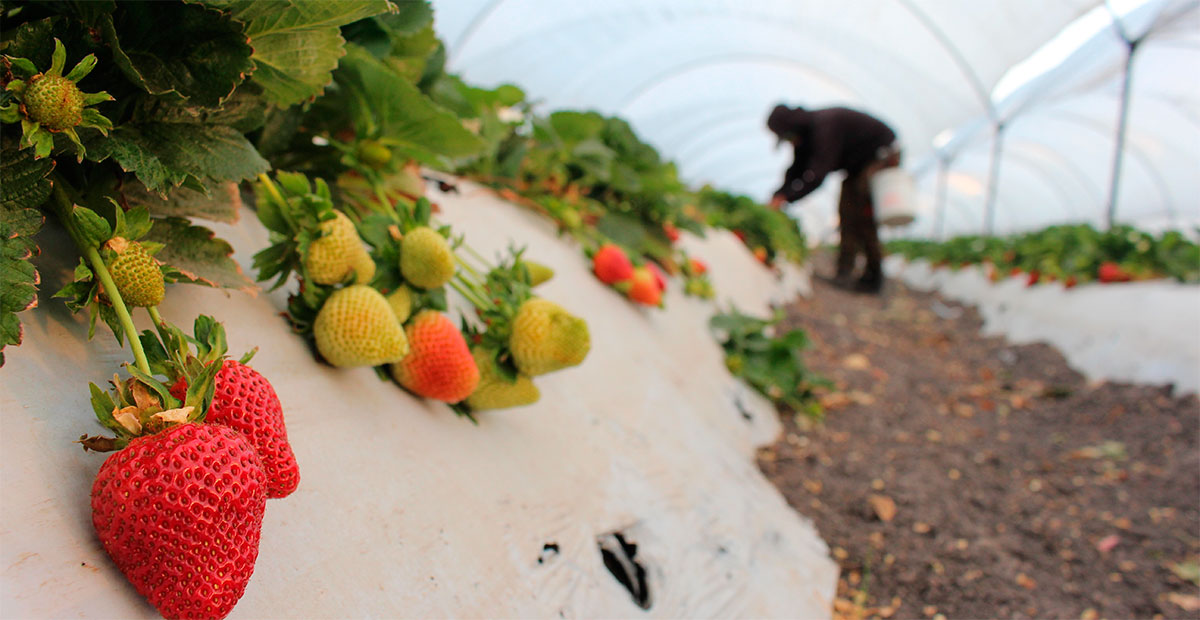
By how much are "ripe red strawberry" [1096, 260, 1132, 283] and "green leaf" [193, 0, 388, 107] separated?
4449 mm

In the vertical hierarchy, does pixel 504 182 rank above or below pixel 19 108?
below

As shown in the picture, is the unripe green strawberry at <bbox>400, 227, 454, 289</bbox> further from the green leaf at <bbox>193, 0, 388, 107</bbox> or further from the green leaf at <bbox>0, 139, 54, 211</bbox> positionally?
the green leaf at <bbox>0, 139, 54, 211</bbox>

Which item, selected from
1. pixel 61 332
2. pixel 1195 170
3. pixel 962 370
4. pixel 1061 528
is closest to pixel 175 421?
pixel 61 332

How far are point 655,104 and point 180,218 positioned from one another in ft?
37.0

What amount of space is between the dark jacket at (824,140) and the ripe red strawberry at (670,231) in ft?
10.6

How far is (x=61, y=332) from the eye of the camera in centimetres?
63

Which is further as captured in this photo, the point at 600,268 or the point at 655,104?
the point at 655,104

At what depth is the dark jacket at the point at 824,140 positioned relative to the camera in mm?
5836

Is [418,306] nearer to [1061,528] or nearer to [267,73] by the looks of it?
[267,73]

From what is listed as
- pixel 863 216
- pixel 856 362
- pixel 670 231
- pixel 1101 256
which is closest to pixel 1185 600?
pixel 670 231

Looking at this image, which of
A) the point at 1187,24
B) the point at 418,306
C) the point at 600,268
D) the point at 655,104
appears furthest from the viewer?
the point at 655,104

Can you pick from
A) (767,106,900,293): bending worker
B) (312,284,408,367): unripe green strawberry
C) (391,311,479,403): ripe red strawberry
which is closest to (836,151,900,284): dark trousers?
(767,106,900,293): bending worker

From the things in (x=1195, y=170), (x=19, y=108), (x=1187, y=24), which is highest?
(x=1195, y=170)

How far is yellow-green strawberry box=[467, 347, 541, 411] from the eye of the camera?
3.34 feet
